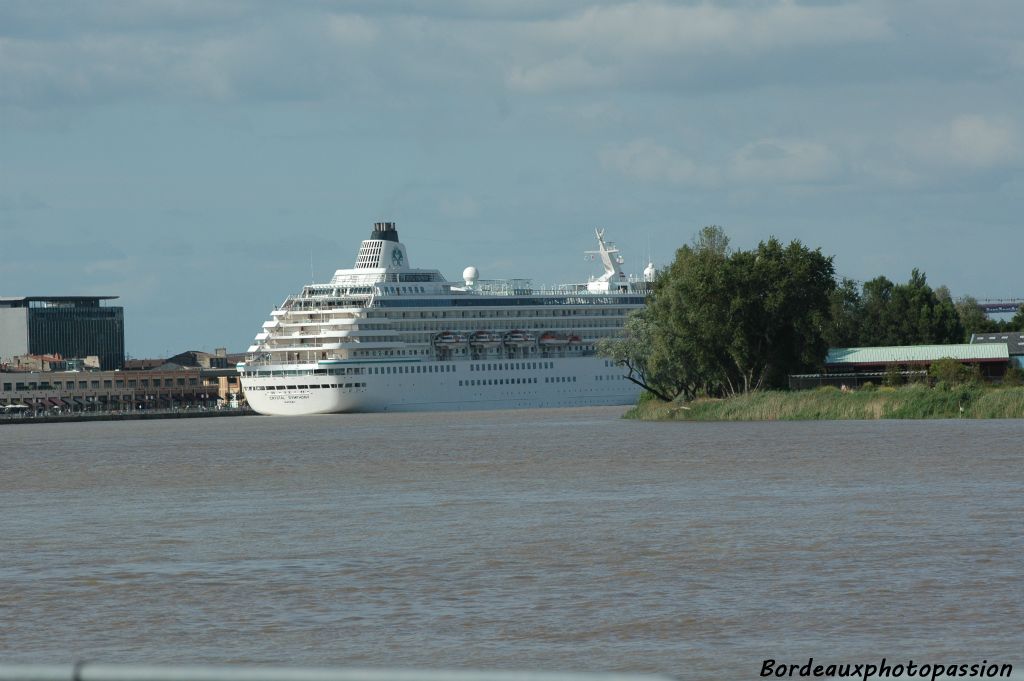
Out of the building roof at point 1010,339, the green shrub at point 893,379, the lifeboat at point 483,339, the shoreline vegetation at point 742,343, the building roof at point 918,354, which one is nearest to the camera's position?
the shoreline vegetation at point 742,343

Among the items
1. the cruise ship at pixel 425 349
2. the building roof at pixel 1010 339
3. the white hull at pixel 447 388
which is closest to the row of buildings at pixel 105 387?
the cruise ship at pixel 425 349

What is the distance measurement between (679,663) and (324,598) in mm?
5590

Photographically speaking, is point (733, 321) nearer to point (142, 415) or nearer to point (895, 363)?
point (895, 363)

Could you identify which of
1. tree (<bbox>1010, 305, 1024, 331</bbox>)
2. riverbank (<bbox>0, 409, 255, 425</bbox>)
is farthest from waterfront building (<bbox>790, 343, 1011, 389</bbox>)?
riverbank (<bbox>0, 409, 255, 425</bbox>)

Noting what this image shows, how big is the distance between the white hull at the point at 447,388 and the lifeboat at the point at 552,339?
1738mm

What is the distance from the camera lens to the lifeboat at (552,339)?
133 m

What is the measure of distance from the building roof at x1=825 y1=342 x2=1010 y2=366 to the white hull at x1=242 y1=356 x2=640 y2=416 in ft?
132

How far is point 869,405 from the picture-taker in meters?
68.1

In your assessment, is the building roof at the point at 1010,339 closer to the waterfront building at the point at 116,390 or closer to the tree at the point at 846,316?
the tree at the point at 846,316

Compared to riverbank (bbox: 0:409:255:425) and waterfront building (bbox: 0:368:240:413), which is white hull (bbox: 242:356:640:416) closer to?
riverbank (bbox: 0:409:255:425)

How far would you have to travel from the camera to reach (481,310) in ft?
437

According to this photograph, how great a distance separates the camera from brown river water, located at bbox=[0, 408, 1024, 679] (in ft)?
48.9

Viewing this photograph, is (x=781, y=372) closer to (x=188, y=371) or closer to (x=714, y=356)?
(x=714, y=356)

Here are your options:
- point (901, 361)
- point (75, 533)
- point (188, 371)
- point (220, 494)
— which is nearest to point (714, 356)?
point (901, 361)
